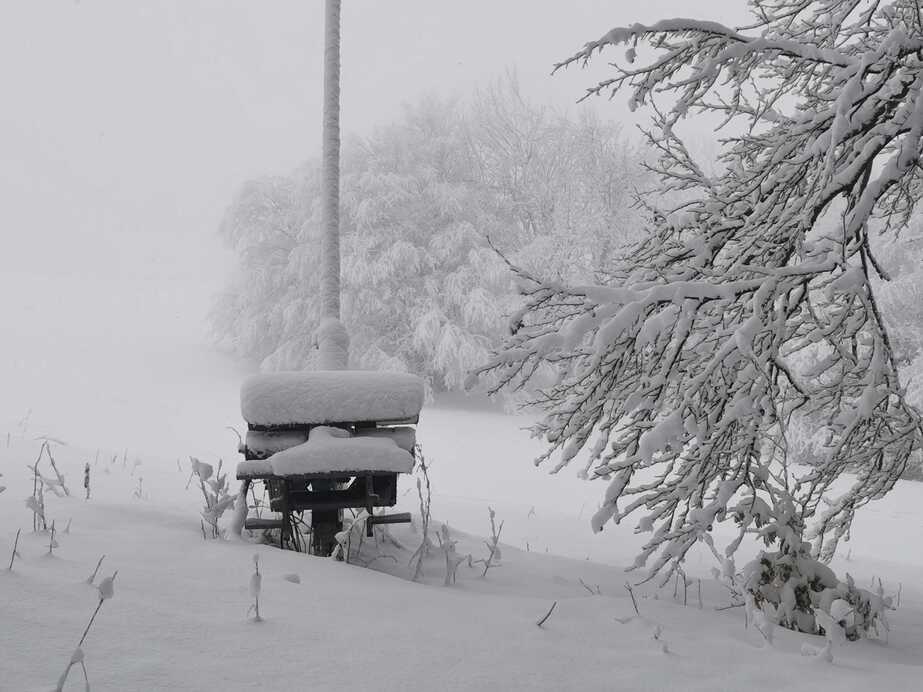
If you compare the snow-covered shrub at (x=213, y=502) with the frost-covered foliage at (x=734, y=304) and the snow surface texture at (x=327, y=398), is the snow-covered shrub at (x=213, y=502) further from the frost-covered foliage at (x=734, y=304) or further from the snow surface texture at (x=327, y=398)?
the frost-covered foliage at (x=734, y=304)

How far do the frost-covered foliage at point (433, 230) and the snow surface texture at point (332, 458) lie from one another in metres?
13.5

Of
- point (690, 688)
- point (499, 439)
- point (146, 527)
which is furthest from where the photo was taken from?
point (499, 439)

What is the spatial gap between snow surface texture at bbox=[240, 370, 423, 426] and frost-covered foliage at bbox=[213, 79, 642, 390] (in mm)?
13293

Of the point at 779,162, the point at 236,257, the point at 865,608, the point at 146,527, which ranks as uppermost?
the point at 236,257

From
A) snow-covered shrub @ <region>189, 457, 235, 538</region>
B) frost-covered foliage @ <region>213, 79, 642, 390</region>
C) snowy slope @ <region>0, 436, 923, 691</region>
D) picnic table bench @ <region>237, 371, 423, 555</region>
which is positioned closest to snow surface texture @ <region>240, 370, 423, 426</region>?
picnic table bench @ <region>237, 371, 423, 555</region>

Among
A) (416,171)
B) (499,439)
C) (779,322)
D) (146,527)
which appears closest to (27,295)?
(416,171)

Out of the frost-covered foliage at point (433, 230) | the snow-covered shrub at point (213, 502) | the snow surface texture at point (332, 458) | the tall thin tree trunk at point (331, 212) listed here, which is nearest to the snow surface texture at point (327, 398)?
the snow surface texture at point (332, 458)

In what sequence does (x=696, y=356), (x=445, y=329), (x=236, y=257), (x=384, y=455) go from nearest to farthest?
(x=696, y=356) < (x=384, y=455) < (x=445, y=329) < (x=236, y=257)

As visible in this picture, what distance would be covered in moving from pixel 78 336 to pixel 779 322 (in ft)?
72.2

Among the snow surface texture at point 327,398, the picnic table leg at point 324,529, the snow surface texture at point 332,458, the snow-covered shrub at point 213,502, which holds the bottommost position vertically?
the picnic table leg at point 324,529

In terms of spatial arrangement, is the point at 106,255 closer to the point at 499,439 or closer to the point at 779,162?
the point at 499,439

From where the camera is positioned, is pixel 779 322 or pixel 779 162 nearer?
pixel 779 322

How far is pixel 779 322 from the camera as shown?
225 cm

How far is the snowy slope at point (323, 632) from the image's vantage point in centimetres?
150
